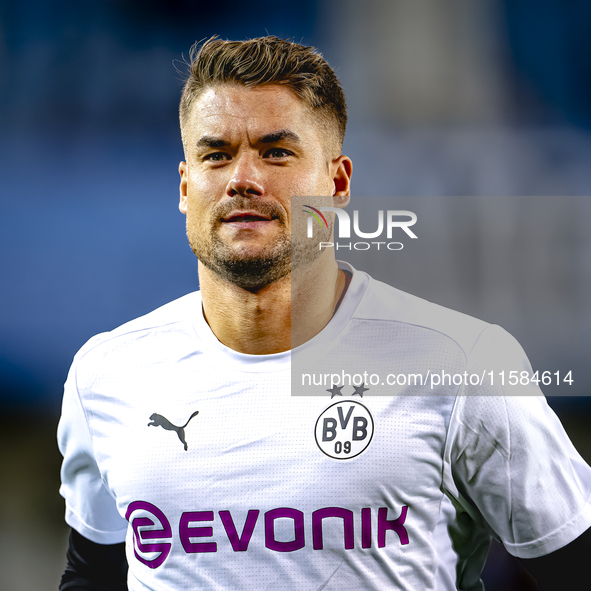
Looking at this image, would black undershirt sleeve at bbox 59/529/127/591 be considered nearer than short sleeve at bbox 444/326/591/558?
No

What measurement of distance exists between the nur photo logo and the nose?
105 millimetres

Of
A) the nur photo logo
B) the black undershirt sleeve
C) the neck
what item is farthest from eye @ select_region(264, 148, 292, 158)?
the black undershirt sleeve

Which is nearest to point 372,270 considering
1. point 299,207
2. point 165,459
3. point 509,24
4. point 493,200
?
point 299,207

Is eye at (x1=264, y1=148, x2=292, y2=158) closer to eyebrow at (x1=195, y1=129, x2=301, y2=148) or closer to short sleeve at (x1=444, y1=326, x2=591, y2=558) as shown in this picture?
eyebrow at (x1=195, y1=129, x2=301, y2=148)

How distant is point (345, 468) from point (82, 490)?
2.20 ft

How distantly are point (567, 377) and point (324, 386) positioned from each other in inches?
22.5

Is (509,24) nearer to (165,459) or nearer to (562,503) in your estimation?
(562,503)

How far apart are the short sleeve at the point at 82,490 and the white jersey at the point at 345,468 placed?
157 mm

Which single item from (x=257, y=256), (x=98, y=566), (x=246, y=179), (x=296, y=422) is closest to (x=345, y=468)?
(x=296, y=422)

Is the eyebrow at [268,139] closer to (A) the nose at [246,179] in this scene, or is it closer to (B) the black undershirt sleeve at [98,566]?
(A) the nose at [246,179]

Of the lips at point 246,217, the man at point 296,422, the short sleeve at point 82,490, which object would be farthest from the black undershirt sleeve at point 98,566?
the lips at point 246,217

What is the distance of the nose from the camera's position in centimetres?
98

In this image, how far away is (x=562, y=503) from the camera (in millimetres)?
982

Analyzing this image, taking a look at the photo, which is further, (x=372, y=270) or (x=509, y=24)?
(x=509, y=24)
